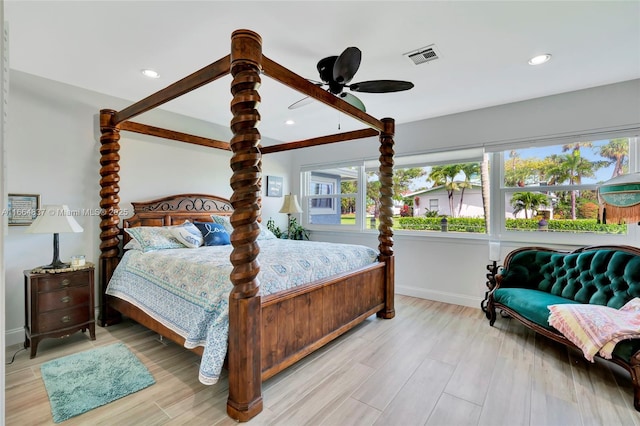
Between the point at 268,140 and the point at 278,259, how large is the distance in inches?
136

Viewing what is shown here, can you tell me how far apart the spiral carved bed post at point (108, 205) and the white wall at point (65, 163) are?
0.67 feet

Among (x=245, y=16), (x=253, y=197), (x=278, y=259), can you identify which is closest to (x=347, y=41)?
(x=245, y=16)

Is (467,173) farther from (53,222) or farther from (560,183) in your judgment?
(53,222)

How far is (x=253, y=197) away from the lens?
1820mm

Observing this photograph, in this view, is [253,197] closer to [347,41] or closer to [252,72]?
[252,72]

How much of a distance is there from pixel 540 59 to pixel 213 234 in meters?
3.72

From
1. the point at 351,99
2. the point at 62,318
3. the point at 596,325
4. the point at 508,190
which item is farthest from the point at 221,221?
the point at 596,325

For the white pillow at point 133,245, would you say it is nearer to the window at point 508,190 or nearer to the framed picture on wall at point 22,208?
the framed picture on wall at point 22,208

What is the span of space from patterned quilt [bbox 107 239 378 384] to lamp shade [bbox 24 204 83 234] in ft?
2.03

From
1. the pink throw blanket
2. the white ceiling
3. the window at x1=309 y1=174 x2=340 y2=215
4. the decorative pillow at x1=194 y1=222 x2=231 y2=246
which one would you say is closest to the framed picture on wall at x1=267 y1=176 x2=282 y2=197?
the window at x1=309 y1=174 x2=340 y2=215

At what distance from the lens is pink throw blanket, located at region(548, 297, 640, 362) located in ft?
6.76

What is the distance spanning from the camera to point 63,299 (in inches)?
106

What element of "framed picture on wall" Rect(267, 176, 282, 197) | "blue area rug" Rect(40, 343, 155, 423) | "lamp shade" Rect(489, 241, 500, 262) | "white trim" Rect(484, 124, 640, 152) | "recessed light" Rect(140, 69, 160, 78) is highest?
"recessed light" Rect(140, 69, 160, 78)

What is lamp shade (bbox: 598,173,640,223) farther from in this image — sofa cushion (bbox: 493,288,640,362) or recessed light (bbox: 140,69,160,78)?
recessed light (bbox: 140,69,160,78)
